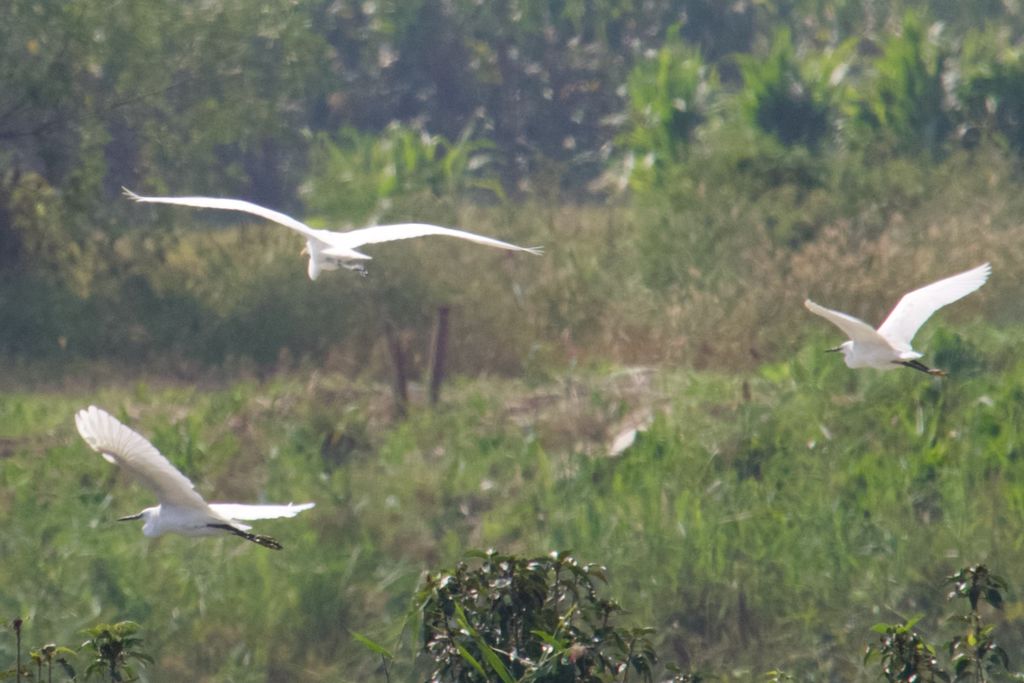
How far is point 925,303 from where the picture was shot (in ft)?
20.6

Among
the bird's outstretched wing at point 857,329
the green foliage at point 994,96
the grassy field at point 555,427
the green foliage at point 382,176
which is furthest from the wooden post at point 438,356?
the green foliage at point 994,96

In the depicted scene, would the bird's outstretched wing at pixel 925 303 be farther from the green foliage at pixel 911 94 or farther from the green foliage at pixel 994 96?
the green foliage at pixel 994 96

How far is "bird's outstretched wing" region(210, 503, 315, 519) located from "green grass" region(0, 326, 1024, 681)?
5.38 ft

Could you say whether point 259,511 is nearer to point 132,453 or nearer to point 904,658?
point 132,453

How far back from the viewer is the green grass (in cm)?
680

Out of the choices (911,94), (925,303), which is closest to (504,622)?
(925,303)

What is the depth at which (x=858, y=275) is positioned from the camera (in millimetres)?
9867

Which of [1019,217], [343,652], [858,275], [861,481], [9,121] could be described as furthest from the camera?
[9,121]

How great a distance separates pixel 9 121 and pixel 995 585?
977 cm

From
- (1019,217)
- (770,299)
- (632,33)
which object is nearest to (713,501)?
(770,299)

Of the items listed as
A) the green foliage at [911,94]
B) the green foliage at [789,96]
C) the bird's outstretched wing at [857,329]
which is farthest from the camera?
the green foliage at [789,96]

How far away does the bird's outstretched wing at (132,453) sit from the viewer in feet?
13.8

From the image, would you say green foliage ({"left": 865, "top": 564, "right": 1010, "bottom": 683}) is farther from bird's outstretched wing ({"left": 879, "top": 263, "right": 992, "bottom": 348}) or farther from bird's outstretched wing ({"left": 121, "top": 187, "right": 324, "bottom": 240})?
bird's outstretched wing ({"left": 121, "top": 187, "right": 324, "bottom": 240})

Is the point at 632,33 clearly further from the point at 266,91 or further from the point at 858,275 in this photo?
the point at 858,275
